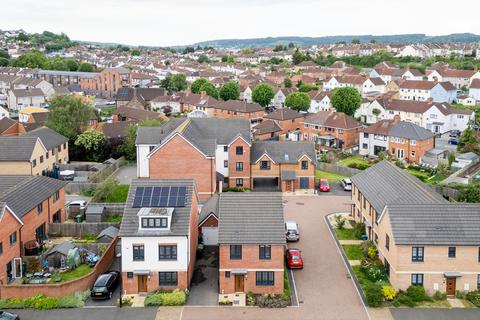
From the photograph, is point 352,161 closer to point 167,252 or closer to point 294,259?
point 294,259

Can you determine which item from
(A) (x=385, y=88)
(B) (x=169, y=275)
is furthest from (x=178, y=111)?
(B) (x=169, y=275)

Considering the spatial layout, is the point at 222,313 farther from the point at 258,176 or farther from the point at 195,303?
the point at 258,176

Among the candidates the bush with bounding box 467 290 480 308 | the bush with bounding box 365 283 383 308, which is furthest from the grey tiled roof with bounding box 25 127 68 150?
the bush with bounding box 467 290 480 308

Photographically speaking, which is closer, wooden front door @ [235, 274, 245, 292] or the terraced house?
the terraced house

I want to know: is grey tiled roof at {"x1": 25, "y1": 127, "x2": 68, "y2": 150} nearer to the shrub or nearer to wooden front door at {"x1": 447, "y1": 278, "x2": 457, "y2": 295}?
the shrub

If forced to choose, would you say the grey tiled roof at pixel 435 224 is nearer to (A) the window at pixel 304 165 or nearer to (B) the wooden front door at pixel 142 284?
(B) the wooden front door at pixel 142 284

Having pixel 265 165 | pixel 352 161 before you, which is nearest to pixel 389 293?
pixel 265 165

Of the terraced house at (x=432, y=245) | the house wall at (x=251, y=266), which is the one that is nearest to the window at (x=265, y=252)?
the house wall at (x=251, y=266)

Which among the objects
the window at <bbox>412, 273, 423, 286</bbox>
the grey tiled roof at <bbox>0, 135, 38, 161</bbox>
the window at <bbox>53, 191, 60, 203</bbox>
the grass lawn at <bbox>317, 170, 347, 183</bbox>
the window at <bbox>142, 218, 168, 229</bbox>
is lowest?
the window at <bbox>412, 273, 423, 286</bbox>
